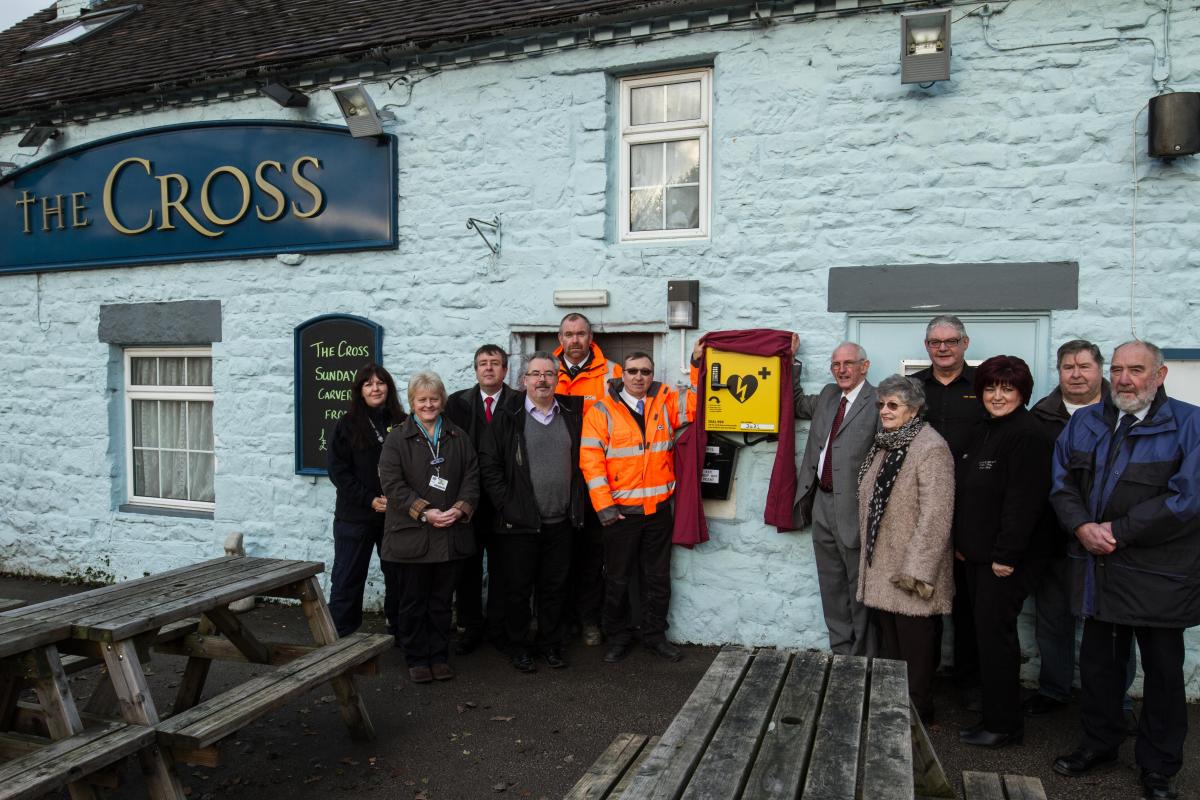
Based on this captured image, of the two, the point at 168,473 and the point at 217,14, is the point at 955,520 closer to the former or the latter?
the point at 168,473

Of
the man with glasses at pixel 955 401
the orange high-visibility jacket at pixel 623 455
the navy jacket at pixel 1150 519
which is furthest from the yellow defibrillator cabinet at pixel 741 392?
the navy jacket at pixel 1150 519

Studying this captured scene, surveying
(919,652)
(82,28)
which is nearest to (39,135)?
(82,28)

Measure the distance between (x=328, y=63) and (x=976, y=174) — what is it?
188 inches

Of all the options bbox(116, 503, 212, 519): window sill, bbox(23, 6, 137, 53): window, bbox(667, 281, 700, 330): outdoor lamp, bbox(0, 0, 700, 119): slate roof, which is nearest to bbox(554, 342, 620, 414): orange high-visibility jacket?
bbox(667, 281, 700, 330): outdoor lamp

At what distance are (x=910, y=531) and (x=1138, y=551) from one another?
1.04 meters

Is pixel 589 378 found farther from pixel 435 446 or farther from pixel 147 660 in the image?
pixel 147 660

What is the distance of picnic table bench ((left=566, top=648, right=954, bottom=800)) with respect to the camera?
2494mm

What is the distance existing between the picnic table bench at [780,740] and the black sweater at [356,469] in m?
2.79

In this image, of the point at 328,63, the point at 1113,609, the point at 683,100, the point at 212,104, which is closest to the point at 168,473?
the point at 212,104

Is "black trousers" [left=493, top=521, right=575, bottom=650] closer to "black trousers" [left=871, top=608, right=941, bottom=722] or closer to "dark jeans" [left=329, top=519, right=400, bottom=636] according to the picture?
"dark jeans" [left=329, top=519, right=400, bottom=636]

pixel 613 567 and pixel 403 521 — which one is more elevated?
pixel 403 521

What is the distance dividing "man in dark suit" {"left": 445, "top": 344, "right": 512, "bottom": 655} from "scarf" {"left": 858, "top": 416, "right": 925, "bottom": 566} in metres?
2.32

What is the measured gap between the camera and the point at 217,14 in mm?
9211

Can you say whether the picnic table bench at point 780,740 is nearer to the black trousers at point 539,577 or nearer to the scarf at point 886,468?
the scarf at point 886,468
